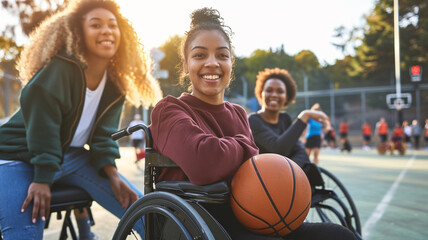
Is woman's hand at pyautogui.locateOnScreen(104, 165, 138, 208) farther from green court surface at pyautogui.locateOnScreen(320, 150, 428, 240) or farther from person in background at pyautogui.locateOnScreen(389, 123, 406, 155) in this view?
person in background at pyautogui.locateOnScreen(389, 123, 406, 155)

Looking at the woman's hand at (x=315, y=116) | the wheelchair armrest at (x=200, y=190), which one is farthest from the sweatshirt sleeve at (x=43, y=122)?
the woman's hand at (x=315, y=116)

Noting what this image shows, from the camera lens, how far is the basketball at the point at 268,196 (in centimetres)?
168

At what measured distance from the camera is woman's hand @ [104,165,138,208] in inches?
103

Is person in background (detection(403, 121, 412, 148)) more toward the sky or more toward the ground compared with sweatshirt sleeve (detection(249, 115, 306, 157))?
more toward the ground

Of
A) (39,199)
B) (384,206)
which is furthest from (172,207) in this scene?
(384,206)

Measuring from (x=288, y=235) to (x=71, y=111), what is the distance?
1.41 meters

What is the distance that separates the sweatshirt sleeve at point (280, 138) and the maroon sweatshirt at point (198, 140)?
1.39 m

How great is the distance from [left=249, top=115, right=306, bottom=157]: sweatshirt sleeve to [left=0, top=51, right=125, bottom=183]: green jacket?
1627 mm

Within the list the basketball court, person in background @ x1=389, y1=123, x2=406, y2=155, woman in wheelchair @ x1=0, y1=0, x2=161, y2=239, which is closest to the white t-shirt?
woman in wheelchair @ x1=0, y1=0, x2=161, y2=239

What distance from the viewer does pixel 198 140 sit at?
5.45ft

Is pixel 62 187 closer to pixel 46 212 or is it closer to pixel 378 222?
pixel 46 212

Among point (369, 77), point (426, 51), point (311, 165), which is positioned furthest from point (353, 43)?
point (311, 165)

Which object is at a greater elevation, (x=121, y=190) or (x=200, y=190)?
(x=200, y=190)

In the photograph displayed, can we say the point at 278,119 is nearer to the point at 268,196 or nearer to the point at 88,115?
the point at 88,115
